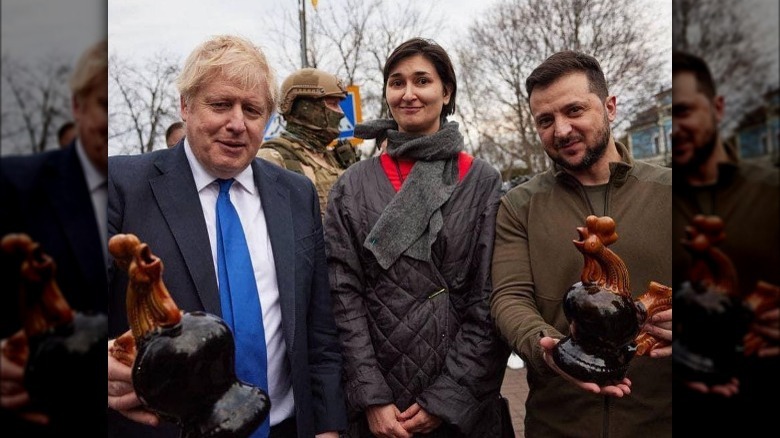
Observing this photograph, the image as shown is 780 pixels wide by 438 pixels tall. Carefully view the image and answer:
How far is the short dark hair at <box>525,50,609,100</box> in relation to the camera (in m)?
2.10

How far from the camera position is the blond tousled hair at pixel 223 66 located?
1.67 metres

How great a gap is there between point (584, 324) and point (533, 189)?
2.69 feet

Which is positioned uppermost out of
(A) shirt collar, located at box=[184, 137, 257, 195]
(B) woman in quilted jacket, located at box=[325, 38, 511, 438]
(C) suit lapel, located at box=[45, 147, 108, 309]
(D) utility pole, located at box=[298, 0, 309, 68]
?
(D) utility pole, located at box=[298, 0, 309, 68]

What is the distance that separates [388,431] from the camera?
2182mm

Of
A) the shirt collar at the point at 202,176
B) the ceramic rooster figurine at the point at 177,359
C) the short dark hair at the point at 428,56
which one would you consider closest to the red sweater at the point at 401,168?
the short dark hair at the point at 428,56

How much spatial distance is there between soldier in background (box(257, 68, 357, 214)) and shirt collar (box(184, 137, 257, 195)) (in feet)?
7.12

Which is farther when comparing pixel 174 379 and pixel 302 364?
pixel 302 364

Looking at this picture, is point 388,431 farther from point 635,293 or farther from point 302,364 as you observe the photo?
point 635,293

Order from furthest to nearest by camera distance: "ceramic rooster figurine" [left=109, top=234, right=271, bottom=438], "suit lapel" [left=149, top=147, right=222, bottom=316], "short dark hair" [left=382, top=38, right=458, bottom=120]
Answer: "short dark hair" [left=382, top=38, right=458, bottom=120] < "suit lapel" [left=149, top=147, right=222, bottom=316] < "ceramic rooster figurine" [left=109, top=234, right=271, bottom=438]

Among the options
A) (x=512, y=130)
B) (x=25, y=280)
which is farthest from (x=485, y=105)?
(x=25, y=280)

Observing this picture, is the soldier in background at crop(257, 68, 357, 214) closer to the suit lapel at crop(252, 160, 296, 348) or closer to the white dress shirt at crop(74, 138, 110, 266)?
the suit lapel at crop(252, 160, 296, 348)

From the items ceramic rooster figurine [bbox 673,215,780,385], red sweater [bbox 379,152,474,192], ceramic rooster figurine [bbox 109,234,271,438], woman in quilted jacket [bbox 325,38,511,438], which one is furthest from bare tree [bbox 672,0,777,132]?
red sweater [bbox 379,152,474,192]

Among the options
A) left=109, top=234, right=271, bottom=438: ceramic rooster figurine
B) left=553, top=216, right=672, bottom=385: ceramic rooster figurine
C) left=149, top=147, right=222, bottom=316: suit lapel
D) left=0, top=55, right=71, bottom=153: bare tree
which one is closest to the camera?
left=0, top=55, right=71, bottom=153: bare tree

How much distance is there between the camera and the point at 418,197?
223 centimetres
